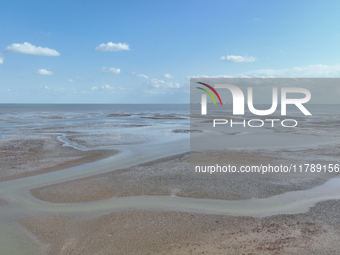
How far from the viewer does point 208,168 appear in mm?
18547

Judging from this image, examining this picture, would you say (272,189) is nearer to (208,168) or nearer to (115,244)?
(208,168)

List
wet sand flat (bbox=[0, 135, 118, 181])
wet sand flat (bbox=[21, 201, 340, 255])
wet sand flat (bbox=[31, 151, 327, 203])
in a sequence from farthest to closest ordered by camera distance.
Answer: wet sand flat (bbox=[0, 135, 118, 181]) < wet sand flat (bbox=[31, 151, 327, 203]) < wet sand flat (bbox=[21, 201, 340, 255])

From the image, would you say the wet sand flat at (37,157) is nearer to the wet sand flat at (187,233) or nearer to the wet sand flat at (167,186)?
the wet sand flat at (167,186)

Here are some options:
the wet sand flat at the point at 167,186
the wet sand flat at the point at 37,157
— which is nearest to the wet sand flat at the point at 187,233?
the wet sand flat at the point at 167,186

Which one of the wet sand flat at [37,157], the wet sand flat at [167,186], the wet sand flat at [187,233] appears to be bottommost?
the wet sand flat at [187,233]

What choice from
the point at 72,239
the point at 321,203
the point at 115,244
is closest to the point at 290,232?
the point at 321,203

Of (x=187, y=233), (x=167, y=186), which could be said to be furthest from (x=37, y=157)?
(x=187, y=233)

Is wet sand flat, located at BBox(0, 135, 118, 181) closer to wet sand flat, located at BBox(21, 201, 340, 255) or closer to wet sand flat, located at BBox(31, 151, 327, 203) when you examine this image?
wet sand flat, located at BBox(31, 151, 327, 203)

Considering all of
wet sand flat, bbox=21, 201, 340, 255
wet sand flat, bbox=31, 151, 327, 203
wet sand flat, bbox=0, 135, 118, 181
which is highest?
wet sand flat, bbox=0, 135, 118, 181

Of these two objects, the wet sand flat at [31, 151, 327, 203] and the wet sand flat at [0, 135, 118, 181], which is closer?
the wet sand flat at [31, 151, 327, 203]

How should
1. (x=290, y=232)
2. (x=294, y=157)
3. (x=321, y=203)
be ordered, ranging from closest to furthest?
1. (x=290, y=232)
2. (x=321, y=203)
3. (x=294, y=157)

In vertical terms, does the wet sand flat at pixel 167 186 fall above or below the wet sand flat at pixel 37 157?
below

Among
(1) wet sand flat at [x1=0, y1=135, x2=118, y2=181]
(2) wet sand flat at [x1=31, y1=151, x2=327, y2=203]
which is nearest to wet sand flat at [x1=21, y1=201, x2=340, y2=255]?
(2) wet sand flat at [x1=31, y1=151, x2=327, y2=203]

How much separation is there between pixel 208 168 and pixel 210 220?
776 centimetres
